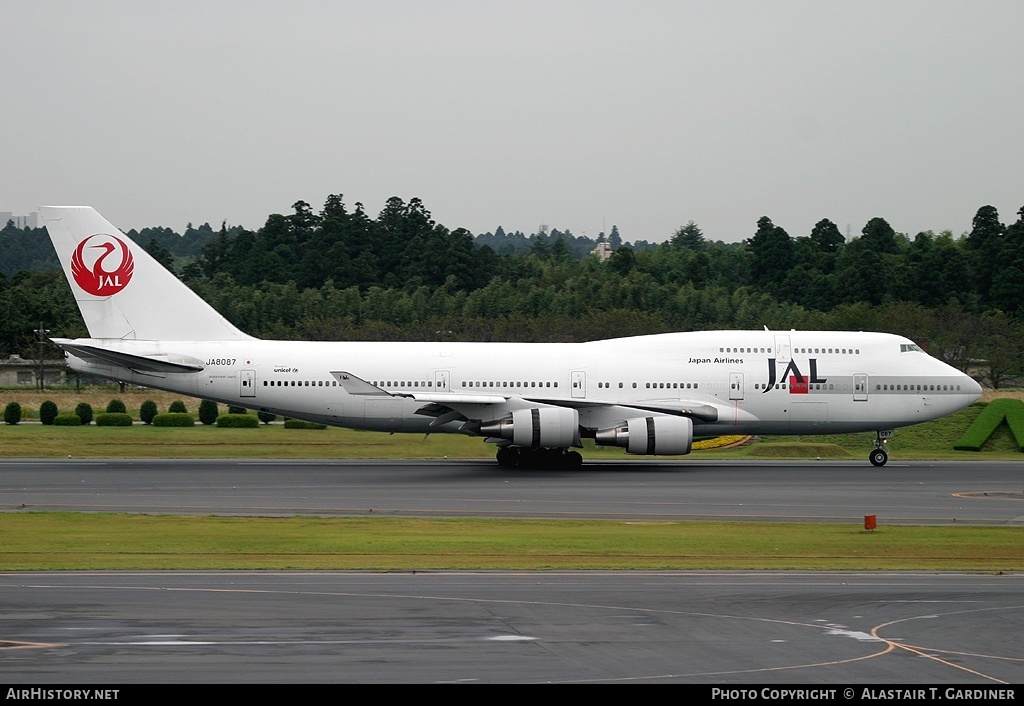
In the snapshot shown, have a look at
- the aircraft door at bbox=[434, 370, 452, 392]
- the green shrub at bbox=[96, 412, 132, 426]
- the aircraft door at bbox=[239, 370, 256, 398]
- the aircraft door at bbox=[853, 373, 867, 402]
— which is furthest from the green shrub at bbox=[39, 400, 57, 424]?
the aircraft door at bbox=[853, 373, 867, 402]

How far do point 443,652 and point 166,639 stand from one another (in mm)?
3551

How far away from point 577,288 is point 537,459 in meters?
65.3

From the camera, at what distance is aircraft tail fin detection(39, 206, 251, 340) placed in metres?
44.2

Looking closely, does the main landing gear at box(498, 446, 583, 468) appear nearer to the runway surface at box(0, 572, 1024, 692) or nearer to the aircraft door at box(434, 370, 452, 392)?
the aircraft door at box(434, 370, 452, 392)

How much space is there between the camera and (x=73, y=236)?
44.2 m

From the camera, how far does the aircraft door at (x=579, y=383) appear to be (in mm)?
44188

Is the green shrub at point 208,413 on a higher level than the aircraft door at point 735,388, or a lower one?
lower

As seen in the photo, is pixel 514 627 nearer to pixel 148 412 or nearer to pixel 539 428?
pixel 539 428

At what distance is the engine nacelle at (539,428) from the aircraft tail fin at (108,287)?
447 inches

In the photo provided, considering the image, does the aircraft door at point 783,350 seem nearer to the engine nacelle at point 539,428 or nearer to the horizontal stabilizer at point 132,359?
the engine nacelle at point 539,428

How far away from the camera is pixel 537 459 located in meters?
44.2

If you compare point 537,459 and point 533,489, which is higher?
point 537,459

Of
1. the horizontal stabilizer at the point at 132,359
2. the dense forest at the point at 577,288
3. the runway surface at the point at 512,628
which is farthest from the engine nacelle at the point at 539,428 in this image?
the dense forest at the point at 577,288

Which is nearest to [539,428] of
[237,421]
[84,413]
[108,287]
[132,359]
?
[132,359]
